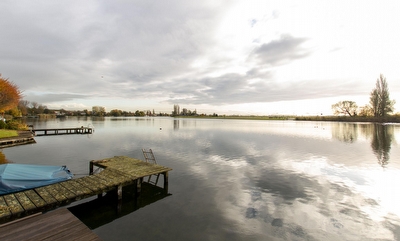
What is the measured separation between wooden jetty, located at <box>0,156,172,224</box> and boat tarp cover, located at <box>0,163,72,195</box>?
612 mm

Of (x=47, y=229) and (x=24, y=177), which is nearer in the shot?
(x=47, y=229)

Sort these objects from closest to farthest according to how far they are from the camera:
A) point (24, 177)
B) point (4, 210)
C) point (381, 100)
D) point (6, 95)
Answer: point (4, 210) → point (24, 177) → point (6, 95) → point (381, 100)

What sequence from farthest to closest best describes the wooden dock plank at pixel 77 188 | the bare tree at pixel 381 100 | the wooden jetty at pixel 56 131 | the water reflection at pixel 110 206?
the bare tree at pixel 381 100
the wooden jetty at pixel 56 131
the water reflection at pixel 110 206
the wooden dock plank at pixel 77 188

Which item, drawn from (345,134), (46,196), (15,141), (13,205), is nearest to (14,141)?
(15,141)

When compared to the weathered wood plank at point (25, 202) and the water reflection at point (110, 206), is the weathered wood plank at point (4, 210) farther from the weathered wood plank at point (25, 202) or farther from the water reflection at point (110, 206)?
the water reflection at point (110, 206)

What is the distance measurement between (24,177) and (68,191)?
2.78m

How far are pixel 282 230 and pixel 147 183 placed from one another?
35.4 ft

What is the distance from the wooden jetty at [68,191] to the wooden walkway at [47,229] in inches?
56.1

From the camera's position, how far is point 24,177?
1046 cm

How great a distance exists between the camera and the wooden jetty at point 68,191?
26.4 feet

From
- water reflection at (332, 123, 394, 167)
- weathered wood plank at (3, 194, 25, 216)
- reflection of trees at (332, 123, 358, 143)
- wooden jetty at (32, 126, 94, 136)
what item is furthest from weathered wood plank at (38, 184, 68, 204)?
reflection of trees at (332, 123, 358, 143)

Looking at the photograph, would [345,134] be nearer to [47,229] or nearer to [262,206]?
[262,206]

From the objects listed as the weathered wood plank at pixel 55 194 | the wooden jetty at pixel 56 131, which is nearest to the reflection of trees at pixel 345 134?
the weathered wood plank at pixel 55 194

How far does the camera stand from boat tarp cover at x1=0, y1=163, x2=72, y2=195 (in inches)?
383
